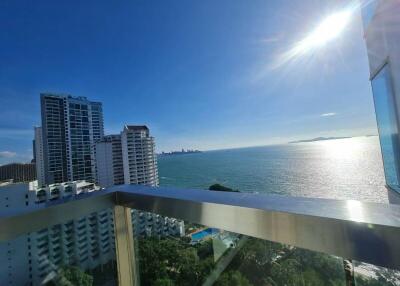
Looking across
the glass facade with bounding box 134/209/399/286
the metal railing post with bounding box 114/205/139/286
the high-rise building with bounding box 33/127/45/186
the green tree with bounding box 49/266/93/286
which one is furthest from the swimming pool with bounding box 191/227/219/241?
the high-rise building with bounding box 33/127/45/186

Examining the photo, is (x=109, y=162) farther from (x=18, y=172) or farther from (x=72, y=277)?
(x=72, y=277)

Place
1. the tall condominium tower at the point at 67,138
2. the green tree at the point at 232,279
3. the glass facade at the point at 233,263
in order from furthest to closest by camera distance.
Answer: the tall condominium tower at the point at 67,138
the green tree at the point at 232,279
the glass facade at the point at 233,263

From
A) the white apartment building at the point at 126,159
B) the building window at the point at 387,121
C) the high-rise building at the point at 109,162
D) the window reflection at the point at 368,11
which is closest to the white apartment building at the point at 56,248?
the building window at the point at 387,121

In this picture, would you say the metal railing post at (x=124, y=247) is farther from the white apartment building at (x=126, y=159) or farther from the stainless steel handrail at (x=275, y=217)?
the white apartment building at (x=126, y=159)

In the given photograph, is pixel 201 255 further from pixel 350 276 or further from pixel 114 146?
pixel 114 146

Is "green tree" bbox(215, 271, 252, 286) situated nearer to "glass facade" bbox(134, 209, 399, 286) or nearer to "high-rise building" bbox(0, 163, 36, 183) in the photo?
"glass facade" bbox(134, 209, 399, 286)

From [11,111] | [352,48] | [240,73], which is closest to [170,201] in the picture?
[352,48]
